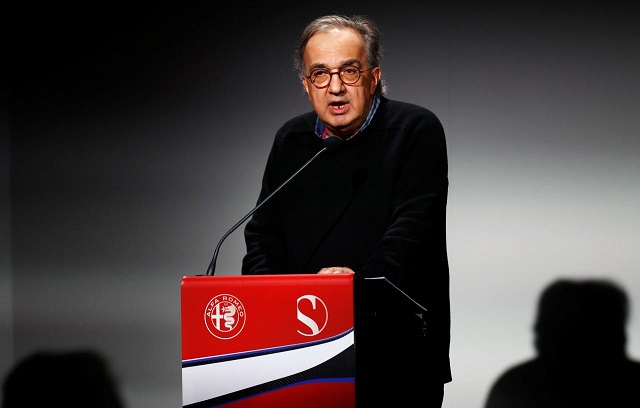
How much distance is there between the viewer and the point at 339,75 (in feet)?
6.86

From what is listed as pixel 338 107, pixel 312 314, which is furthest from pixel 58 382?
pixel 312 314

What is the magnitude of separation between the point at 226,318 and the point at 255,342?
0.23ft

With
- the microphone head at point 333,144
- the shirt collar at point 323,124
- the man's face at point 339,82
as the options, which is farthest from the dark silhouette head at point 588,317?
the microphone head at point 333,144

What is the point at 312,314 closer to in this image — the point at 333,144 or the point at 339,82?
the point at 333,144

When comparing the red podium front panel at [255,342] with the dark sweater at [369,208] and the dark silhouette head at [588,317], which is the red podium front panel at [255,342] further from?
the dark silhouette head at [588,317]

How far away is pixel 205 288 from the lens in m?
1.49

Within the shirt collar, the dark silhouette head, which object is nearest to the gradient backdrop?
the dark silhouette head

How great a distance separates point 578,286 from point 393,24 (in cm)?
129

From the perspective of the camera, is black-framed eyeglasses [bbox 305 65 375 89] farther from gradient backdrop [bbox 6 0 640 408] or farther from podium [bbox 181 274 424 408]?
gradient backdrop [bbox 6 0 640 408]

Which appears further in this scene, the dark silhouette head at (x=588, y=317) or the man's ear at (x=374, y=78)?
the dark silhouette head at (x=588, y=317)

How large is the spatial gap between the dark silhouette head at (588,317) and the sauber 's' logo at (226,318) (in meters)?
2.00

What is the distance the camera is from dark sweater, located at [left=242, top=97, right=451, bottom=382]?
2072mm

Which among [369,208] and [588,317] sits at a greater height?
[369,208]

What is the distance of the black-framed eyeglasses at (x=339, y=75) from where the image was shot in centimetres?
210
